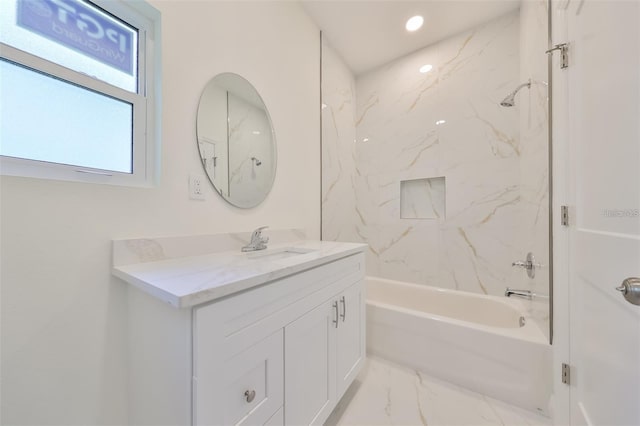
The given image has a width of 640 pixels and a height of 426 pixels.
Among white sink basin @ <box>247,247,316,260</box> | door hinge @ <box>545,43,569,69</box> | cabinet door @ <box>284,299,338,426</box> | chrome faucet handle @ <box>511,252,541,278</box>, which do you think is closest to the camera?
cabinet door @ <box>284,299,338,426</box>

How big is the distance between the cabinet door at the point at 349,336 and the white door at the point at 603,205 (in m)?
0.94

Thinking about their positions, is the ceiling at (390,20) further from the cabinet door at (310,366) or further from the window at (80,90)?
the cabinet door at (310,366)

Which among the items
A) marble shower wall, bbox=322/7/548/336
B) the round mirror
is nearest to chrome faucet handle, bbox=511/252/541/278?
marble shower wall, bbox=322/7/548/336

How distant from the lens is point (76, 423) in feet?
2.51

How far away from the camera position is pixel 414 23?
77.4 inches

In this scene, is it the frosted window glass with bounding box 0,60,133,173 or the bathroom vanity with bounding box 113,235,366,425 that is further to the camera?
the frosted window glass with bounding box 0,60,133,173

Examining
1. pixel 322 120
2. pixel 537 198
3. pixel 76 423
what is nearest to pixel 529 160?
pixel 537 198

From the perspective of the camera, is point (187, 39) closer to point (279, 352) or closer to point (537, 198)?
point (279, 352)

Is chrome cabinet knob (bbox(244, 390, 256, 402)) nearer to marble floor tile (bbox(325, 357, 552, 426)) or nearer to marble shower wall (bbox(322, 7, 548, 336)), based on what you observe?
marble floor tile (bbox(325, 357, 552, 426))

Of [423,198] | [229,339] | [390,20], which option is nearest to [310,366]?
[229,339]

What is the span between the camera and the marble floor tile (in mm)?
1207

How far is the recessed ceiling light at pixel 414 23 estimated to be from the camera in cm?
192

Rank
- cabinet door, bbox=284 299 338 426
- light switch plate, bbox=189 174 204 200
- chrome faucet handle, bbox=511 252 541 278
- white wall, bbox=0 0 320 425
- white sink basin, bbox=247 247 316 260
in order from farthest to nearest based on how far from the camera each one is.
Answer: chrome faucet handle, bbox=511 252 541 278 < white sink basin, bbox=247 247 316 260 < light switch plate, bbox=189 174 204 200 < cabinet door, bbox=284 299 338 426 < white wall, bbox=0 0 320 425

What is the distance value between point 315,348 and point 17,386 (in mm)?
932
